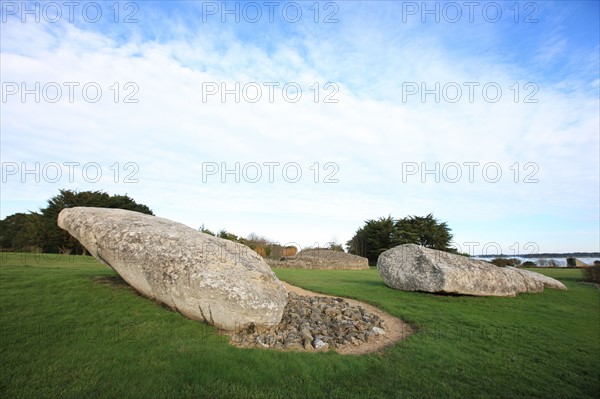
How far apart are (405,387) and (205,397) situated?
3574mm

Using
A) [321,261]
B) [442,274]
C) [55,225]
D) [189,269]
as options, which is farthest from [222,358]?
[55,225]

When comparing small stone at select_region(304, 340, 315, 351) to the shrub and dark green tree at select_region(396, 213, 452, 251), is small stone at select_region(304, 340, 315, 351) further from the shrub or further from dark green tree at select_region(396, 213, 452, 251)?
dark green tree at select_region(396, 213, 452, 251)

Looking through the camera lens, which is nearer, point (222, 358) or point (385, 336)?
point (222, 358)

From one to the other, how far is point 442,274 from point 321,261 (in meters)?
20.5

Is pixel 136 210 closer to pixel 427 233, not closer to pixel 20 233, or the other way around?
pixel 20 233

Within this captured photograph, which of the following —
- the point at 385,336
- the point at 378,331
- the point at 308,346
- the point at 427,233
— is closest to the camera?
the point at 308,346

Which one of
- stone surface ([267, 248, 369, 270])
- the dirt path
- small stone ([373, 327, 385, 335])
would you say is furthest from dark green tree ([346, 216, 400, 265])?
small stone ([373, 327, 385, 335])

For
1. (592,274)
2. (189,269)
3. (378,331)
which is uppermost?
(189,269)

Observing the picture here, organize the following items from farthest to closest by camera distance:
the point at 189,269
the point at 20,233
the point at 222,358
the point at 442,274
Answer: the point at 20,233
the point at 442,274
the point at 189,269
the point at 222,358

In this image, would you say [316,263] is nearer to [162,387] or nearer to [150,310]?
[150,310]

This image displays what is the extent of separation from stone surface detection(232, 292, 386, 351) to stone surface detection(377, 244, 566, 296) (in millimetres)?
4869

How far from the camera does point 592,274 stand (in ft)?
82.2

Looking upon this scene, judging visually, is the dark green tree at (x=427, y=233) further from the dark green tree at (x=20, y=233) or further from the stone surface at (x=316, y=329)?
the dark green tree at (x=20, y=233)

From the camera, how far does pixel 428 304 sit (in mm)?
13359
